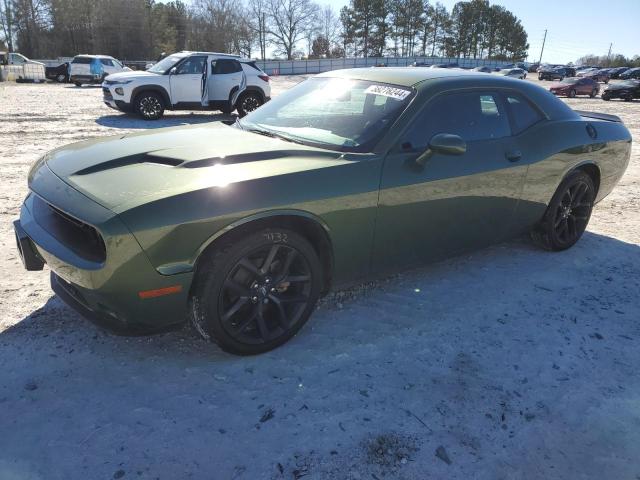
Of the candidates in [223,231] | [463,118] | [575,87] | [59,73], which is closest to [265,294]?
[223,231]

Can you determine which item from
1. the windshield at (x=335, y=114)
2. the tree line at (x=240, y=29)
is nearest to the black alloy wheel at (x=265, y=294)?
the windshield at (x=335, y=114)

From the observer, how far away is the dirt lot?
2.06 m

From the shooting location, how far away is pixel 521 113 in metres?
3.86

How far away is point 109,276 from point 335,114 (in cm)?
193

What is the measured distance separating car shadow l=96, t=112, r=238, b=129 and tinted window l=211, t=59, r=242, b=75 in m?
1.28

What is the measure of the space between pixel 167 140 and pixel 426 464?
2.49 metres

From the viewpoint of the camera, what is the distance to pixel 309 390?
97.8 inches

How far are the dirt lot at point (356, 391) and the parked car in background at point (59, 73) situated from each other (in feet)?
100

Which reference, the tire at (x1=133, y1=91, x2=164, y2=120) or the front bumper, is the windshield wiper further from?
the tire at (x1=133, y1=91, x2=164, y2=120)

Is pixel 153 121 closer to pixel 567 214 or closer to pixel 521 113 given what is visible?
pixel 521 113

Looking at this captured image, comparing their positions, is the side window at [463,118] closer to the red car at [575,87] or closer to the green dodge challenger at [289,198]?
the green dodge challenger at [289,198]

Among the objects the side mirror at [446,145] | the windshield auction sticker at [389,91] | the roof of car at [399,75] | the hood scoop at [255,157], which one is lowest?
the hood scoop at [255,157]

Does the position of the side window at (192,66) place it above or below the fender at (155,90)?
above

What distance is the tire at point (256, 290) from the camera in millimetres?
2455
